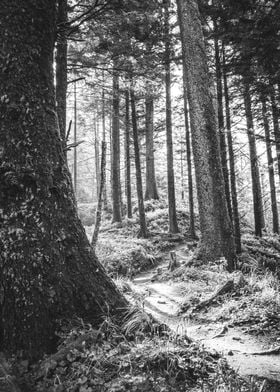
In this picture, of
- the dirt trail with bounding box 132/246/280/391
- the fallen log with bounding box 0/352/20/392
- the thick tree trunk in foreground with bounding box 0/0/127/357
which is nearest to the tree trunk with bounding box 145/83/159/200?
the dirt trail with bounding box 132/246/280/391

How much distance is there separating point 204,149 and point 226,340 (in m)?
5.32

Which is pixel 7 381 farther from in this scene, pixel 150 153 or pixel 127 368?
pixel 150 153

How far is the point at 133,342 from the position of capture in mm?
2887

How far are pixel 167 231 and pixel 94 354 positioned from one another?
13.7m

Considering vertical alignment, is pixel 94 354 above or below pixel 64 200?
below

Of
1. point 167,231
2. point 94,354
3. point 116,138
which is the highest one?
point 116,138

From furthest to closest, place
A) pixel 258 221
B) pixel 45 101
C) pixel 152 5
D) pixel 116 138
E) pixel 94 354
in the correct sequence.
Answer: pixel 116 138
pixel 258 221
pixel 152 5
pixel 45 101
pixel 94 354

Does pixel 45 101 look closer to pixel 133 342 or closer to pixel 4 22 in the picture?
pixel 4 22

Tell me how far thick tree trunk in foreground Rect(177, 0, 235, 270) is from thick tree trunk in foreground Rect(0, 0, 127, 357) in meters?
5.25

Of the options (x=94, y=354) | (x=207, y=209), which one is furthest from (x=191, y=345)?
(x=207, y=209)

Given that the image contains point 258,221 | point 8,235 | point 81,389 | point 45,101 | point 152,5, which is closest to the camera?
point 81,389

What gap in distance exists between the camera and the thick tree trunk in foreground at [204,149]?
8086 millimetres

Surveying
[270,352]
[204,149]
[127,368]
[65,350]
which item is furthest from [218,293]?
[204,149]

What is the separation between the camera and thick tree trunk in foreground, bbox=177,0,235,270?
26.5 feet
